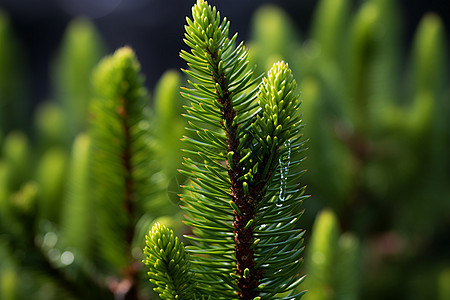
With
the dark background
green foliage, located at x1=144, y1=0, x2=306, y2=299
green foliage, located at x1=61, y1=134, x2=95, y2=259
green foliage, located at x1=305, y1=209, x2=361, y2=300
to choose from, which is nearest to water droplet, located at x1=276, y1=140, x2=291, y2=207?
green foliage, located at x1=144, y1=0, x2=306, y2=299

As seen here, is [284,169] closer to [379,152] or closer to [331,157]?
[331,157]

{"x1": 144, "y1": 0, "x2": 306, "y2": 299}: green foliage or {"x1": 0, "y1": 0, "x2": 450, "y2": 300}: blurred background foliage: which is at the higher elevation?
{"x1": 0, "y1": 0, "x2": 450, "y2": 300}: blurred background foliage

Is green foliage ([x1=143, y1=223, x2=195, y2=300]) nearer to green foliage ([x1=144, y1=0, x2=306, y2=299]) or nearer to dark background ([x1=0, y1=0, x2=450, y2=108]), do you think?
green foliage ([x1=144, y1=0, x2=306, y2=299])

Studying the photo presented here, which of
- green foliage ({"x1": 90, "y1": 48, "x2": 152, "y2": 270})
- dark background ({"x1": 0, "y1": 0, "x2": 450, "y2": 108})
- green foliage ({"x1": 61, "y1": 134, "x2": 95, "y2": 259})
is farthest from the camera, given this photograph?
dark background ({"x1": 0, "y1": 0, "x2": 450, "y2": 108})

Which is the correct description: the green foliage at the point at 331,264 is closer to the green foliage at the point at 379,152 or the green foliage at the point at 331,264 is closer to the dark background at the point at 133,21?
the green foliage at the point at 379,152

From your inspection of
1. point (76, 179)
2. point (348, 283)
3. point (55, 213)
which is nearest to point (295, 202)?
point (348, 283)

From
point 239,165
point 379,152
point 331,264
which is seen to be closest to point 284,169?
point 239,165

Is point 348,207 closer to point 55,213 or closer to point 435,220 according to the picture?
point 435,220

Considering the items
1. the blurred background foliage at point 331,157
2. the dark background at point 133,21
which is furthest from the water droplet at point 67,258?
the dark background at point 133,21
